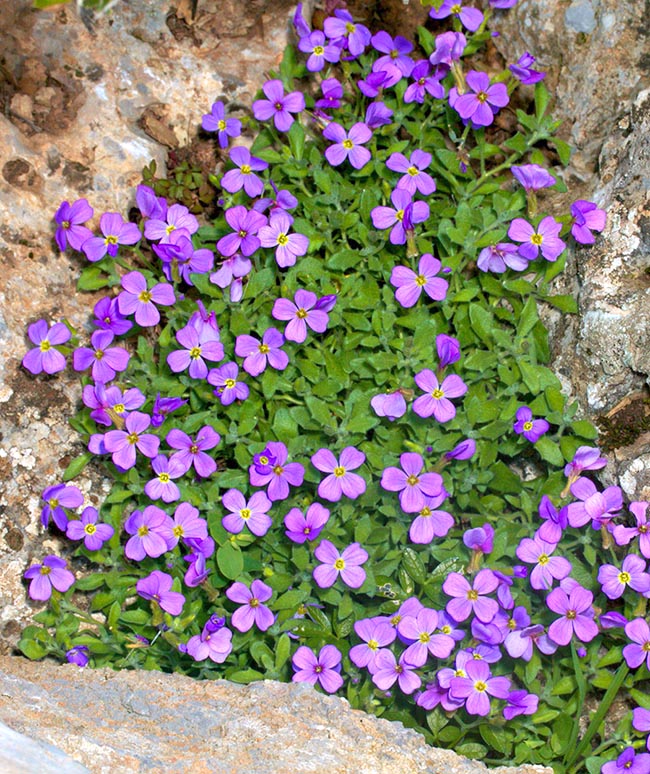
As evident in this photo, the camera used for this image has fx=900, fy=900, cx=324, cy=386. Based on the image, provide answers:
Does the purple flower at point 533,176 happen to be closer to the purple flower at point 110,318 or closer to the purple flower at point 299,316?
the purple flower at point 299,316

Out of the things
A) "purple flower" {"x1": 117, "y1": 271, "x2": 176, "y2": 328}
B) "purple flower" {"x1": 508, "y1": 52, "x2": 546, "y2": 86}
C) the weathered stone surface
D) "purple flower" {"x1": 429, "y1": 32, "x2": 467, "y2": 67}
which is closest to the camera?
the weathered stone surface

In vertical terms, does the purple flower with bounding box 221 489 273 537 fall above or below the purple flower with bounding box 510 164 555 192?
below

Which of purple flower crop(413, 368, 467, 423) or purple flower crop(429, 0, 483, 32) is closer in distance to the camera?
purple flower crop(413, 368, 467, 423)

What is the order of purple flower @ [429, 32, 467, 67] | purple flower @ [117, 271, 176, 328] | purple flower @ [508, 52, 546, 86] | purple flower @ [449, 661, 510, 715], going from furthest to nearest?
purple flower @ [429, 32, 467, 67]
purple flower @ [508, 52, 546, 86]
purple flower @ [117, 271, 176, 328]
purple flower @ [449, 661, 510, 715]

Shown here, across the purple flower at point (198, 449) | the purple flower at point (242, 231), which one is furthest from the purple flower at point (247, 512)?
the purple flower at point (242, 231)

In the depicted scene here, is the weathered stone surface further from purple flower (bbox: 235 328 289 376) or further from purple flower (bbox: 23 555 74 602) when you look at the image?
purple flower (bbox: 235 328 289 376)

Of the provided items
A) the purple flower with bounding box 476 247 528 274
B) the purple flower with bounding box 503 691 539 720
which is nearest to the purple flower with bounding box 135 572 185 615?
the purple flower with bounding box 503 691 539 720
